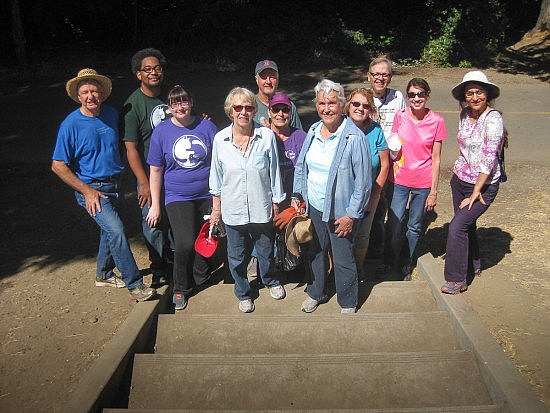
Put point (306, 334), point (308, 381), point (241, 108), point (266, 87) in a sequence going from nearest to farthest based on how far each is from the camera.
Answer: point (308, 381), point (241, 108), point (306, 334), point (266, 87)

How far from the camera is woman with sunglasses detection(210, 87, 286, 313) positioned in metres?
4.18

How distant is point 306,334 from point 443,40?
14666 mm

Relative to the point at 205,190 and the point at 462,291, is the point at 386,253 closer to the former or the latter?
the point at 462,291

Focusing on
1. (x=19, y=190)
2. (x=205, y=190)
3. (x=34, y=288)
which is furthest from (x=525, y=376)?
(x=19, y=190)

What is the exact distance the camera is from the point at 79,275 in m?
5.45

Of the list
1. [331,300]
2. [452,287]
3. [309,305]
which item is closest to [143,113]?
[309,305]

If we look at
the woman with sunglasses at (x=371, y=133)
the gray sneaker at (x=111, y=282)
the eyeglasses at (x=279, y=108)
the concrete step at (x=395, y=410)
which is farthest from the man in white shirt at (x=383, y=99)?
the gray sneaker at (x=111, y=282)

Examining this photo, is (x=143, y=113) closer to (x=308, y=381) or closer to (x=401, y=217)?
(x=401, y=217)

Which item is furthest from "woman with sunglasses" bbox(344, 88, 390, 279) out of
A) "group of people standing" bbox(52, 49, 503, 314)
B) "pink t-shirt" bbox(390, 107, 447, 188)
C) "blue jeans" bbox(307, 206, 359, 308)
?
"pink t-shirt" bbox(390, 107, 447, 188)

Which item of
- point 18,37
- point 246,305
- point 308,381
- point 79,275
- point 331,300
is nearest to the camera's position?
point 308,381

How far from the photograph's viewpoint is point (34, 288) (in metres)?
5.22

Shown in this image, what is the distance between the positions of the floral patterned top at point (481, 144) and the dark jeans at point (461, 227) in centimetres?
10

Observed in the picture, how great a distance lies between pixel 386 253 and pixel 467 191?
3.29 feet

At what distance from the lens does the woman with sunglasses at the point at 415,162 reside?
180 inches
